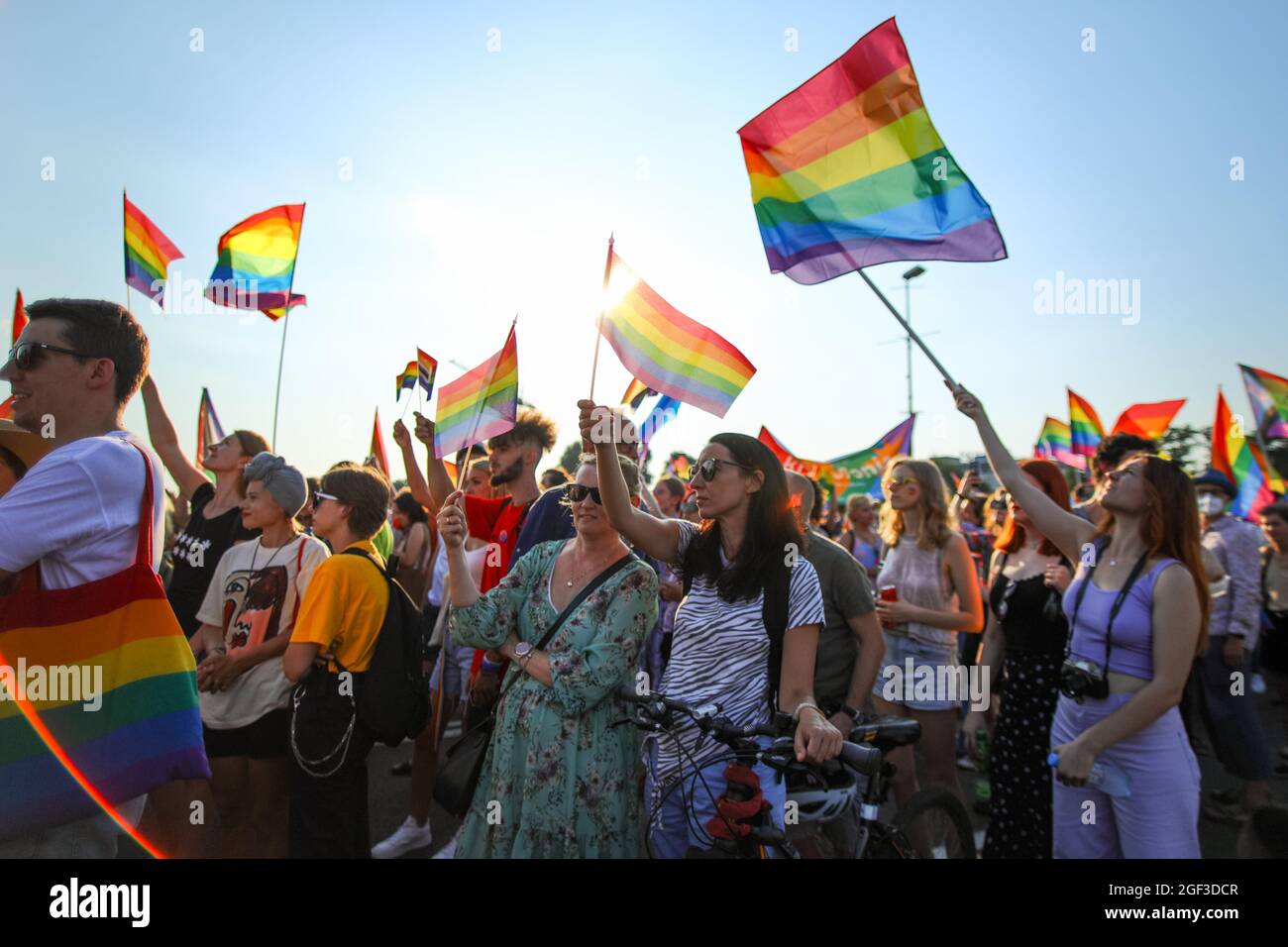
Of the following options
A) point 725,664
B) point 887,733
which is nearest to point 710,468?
point 725,664

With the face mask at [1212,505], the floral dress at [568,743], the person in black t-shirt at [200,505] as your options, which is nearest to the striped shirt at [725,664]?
the floral dress at [568,743]

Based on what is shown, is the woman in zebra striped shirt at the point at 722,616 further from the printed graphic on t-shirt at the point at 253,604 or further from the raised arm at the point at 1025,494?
the printed graphic on t-shirt at the point at 253,604

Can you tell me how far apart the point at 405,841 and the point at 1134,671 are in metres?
4.08

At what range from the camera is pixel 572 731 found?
2.98 metres

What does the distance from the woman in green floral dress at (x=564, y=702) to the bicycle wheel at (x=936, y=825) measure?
49.2 inches

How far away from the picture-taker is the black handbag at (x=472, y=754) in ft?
10.1

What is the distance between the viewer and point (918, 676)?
179 inches

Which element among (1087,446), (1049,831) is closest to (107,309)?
(1049,831)

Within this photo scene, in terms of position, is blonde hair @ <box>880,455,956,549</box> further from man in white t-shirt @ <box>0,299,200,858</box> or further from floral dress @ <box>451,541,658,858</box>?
man in white t-shirt @ <box>0,299,200,858</box>

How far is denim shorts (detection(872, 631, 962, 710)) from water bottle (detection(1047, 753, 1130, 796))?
4.79 feet

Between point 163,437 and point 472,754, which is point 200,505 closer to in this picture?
point 163,437

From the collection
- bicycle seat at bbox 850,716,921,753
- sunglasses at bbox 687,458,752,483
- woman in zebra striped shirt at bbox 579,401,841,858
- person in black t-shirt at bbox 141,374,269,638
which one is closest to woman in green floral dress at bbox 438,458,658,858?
woman in zebra striped shirt at bbox 579,401,841,858
